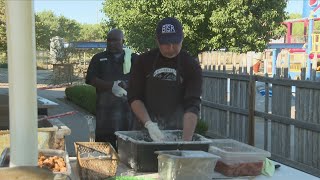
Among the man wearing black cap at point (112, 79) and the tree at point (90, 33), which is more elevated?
the tree at point (90, 33)

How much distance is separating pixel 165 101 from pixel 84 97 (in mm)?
10242

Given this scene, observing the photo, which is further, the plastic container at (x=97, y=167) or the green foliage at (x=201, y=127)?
the green foliage at (x=201, y=127)

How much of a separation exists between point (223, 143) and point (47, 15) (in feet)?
264

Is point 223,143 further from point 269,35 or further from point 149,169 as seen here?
point 269,35

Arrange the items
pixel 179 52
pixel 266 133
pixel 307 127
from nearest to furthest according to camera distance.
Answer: pixel 179 52, pixel 307 127, pixel 266 133

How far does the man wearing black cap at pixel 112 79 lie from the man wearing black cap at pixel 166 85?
4.37 feet

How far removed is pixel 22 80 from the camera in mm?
2061

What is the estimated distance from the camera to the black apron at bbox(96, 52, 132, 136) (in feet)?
14.4

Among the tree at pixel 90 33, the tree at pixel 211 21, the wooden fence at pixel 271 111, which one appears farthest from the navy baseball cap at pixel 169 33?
the tree at pixel 90 33

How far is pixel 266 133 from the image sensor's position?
23.2 ft

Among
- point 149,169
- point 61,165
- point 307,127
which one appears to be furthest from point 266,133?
point 61,165

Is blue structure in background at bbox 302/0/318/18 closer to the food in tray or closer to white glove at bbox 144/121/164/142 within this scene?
white glove at bbox 144/121/164/142

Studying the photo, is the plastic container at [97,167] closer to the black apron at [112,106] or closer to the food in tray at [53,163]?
the food in tray at [53,163]

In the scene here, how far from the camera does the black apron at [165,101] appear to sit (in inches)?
118
